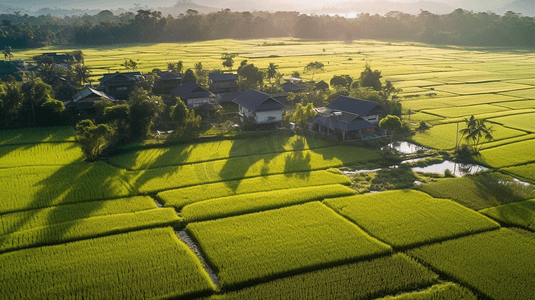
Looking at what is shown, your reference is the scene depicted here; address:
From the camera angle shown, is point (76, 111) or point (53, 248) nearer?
point (53, 248)

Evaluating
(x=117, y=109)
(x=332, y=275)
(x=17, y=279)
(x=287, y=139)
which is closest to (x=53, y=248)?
(x=17, y=279)

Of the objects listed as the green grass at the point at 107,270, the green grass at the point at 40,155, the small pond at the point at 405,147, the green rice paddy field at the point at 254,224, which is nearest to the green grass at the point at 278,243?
the green rice paddy field at the point at 254,224

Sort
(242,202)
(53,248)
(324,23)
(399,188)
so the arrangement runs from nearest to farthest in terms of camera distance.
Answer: (53,248)
(242,202)
(399,188)
(324,23)

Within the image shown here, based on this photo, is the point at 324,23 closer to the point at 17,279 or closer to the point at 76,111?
the point at 76,111

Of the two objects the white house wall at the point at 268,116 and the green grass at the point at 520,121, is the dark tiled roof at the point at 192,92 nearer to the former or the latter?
the white house wall at the point at 268,116

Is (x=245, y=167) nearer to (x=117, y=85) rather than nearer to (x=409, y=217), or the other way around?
(x=409, y=217)
